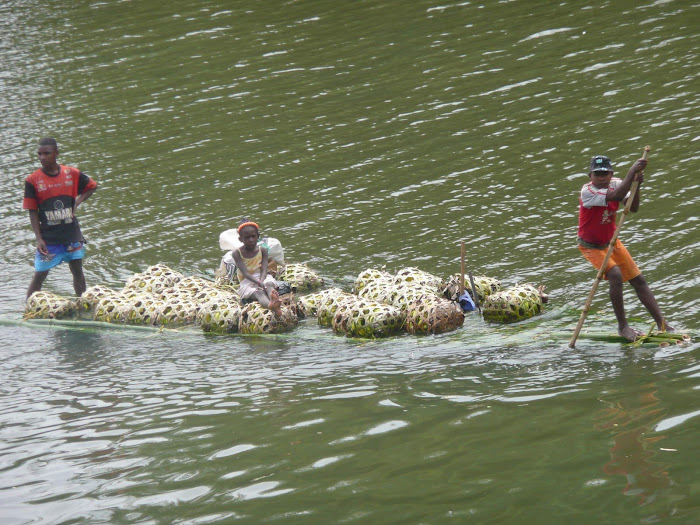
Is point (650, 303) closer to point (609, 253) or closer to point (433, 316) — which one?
point (609, 253)

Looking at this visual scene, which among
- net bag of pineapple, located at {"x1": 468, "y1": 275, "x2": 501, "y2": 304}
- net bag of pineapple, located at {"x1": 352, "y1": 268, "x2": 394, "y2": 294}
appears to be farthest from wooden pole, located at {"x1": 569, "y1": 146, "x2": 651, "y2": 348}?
net bag of pineapple, located at {"x1": 352, "y1": 268, "x2": 394, "y2": 294}

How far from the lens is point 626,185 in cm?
843

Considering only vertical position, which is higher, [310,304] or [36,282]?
[36,282]

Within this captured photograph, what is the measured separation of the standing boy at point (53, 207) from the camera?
12016 millimetres

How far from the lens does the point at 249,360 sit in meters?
9.98

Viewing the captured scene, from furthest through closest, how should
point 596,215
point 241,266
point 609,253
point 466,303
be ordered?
point 241,266
point 466,303
point 596,215
point 609,253

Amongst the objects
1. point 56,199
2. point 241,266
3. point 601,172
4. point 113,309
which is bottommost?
point 113,309

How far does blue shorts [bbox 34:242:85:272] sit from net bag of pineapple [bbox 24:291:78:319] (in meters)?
0.44

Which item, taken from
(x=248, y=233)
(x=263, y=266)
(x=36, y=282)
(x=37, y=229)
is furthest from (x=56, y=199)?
(x=263, y=266)

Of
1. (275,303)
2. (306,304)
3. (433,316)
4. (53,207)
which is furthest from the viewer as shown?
(53,207)

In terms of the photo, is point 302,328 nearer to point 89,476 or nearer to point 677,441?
point 89,476

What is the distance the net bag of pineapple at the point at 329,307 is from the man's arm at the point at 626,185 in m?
3.43

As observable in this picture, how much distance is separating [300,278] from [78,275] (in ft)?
10.6

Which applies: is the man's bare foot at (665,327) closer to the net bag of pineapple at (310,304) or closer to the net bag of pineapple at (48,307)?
the net bag of pineapple at (310,304)
